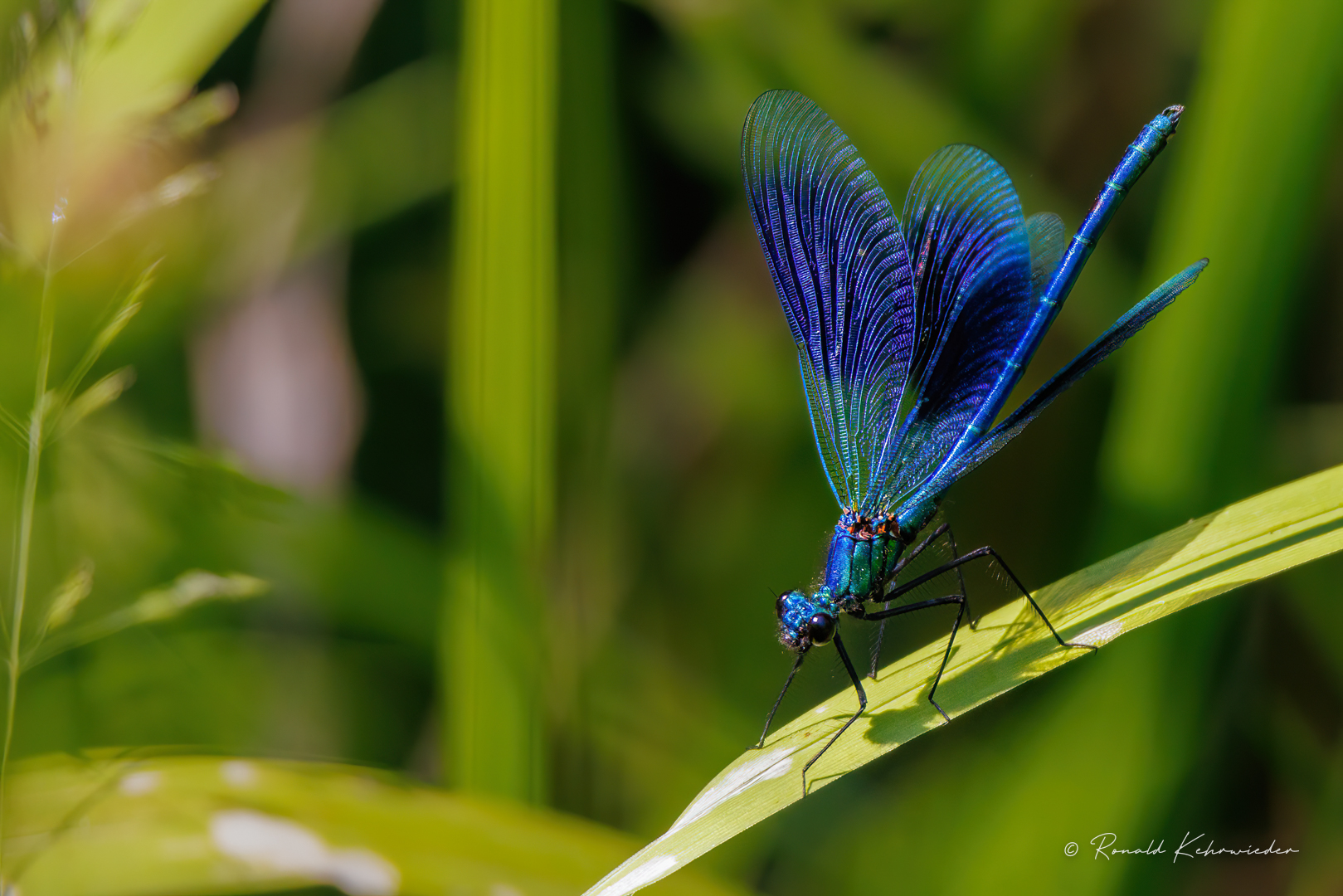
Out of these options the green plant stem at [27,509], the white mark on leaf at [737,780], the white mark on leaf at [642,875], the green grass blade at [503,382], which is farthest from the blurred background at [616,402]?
the white mark on leaf at [642,875]

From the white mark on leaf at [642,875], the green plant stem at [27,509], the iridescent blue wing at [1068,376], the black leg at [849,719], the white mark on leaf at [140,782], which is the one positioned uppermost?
the green plant stem at [27,509]

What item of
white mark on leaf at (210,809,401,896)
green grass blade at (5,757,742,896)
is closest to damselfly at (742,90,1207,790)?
green grass blade at (5,757,742,896)

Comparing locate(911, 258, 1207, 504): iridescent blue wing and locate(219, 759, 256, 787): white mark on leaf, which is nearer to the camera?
locate(219, 759, 256, 787): white mark on leaf

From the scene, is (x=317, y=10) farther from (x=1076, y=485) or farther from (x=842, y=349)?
(x=1076, y=485)

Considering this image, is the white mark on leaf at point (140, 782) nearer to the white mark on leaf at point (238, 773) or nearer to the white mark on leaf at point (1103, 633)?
the white mark on leaf at point (238, 773)

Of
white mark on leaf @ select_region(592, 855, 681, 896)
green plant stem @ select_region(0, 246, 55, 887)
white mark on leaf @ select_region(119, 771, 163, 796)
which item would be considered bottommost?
white mark on leaf @ select_region(592, 855, 681, 896)

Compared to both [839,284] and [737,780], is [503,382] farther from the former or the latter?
[737,780]

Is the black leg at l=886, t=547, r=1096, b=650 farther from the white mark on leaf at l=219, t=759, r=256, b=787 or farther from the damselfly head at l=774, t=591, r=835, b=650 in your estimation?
the white mark on leaf at l=219, t=759, r=256, b=787
